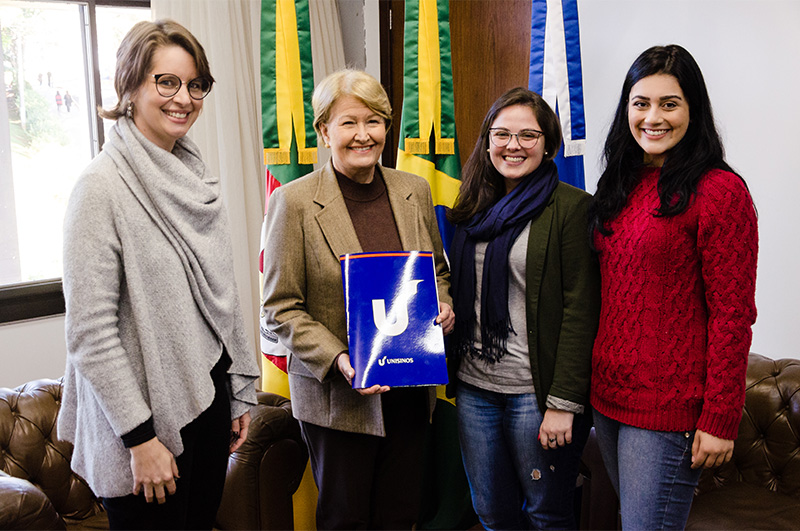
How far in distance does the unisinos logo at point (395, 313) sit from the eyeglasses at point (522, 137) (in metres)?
0.44

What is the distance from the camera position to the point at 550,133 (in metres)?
1.64

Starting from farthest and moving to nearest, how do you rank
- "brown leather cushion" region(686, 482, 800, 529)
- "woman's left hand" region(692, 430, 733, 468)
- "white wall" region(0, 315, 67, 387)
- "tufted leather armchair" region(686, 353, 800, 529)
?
1. "white wall" region(0, 315, 67, 387)
2. "tufted leather armchair" region(686, 353, 800, 529)
3. "brown leather cushion" region(686, 482, 800, 529)
4. "woman's left hand" region(692, 430, 733, 468)

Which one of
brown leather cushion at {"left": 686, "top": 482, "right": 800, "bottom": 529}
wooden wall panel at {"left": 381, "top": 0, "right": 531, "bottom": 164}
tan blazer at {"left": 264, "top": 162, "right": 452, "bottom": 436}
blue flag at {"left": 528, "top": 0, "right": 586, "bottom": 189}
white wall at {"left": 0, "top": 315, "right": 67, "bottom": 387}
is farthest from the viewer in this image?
white wall at {"left": 0, "top": 315, "right": 67, "bottom": 387}

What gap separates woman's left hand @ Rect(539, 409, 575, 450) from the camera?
1526 mm

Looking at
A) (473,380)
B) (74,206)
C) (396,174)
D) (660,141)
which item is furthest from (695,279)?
(74,206)

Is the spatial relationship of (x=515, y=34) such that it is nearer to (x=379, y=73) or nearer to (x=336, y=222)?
(x=379, y=73)

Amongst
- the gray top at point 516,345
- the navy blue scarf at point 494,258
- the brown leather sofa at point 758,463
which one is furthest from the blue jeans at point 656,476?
the brown leather sofa at point 758,463

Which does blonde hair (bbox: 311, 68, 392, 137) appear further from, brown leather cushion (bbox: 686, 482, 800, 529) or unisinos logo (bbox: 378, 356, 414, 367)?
brown leather cushion (bbox: 686, 482, 800, 529)

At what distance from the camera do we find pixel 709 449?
51.2 inches

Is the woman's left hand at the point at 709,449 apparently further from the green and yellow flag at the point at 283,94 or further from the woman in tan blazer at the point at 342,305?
the green and yellow flag at the point at 283,94

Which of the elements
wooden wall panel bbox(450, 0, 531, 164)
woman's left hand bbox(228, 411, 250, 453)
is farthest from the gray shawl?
wooden wall panel bbox(450, 0, 531, 164)

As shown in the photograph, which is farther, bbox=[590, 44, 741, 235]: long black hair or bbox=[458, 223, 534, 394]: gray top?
bbox=[458, 223, 534, 394]: gray top

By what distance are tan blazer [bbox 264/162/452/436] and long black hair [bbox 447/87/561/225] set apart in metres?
0.23

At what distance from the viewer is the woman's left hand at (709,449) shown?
4.26ft
